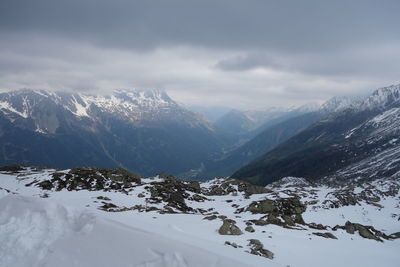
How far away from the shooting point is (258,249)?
878 inches

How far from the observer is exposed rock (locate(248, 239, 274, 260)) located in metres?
21.4

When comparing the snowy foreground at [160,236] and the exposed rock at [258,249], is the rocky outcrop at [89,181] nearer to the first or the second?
the snowy foreground at [160,236]

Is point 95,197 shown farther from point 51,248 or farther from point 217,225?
point 51,248

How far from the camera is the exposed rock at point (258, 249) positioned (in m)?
21.4

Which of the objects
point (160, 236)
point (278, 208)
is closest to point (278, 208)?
point (278, 208)

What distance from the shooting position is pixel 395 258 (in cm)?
2722

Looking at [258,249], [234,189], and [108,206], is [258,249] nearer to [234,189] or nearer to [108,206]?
[108,206]

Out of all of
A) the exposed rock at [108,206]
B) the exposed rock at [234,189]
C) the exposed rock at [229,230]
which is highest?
the exposed rock at [229,230]

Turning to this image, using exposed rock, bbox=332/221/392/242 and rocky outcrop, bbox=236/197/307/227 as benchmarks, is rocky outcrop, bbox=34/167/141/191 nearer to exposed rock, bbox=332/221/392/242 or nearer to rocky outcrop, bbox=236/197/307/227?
rocky outcrop, bbox=236/197/307/227

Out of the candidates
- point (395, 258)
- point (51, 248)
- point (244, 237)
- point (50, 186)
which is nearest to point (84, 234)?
point (51, 248)

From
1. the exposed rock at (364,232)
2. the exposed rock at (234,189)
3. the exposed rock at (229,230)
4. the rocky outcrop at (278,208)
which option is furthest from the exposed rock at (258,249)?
the exposed rock at (234,189)

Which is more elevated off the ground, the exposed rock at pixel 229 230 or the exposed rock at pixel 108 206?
the exposed rock at pixel 229 230

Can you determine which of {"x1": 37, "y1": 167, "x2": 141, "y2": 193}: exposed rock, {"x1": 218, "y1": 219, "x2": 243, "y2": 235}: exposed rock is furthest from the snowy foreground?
{"x1": 37, "y1": 167, "x2": 141, "y2": 193}: exposed rock

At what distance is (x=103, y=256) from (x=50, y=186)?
56.8 m
